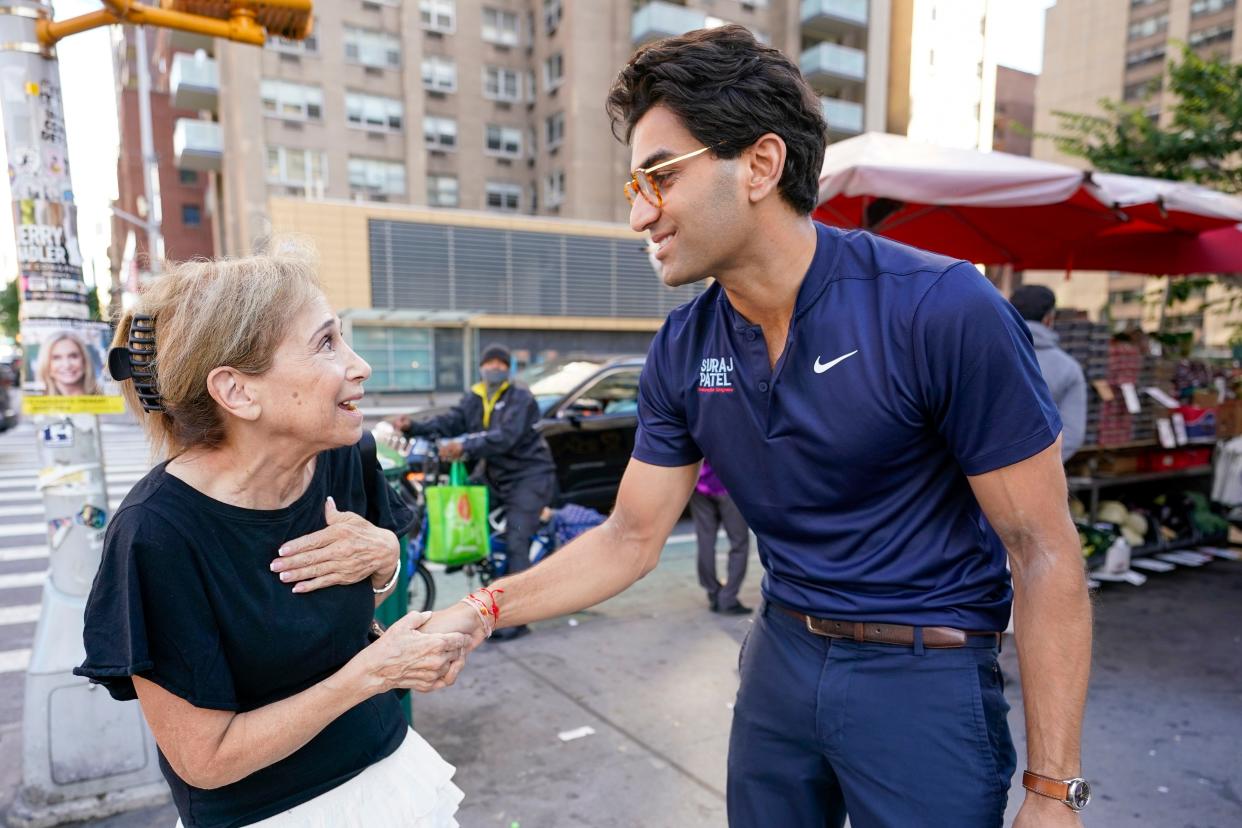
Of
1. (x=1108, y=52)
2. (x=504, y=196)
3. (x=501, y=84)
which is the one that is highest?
(x=1108, y=52)

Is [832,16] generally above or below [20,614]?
above

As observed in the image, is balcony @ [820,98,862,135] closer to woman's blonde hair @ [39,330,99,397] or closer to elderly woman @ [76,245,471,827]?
A: woman's blonde hair @ [39,330,99,397]

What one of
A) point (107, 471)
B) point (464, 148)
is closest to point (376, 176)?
point (464, 148)

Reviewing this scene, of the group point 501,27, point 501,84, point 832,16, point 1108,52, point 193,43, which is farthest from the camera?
point 1108,52

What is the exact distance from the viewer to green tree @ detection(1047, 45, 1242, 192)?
9.60 m

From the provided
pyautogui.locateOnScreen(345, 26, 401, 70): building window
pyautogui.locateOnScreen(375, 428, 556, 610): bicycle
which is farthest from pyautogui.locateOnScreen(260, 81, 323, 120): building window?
pyautogui.locateOnScreen(375, 428, 556, 610): bicycle

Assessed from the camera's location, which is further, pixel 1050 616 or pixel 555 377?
pixel 555 377

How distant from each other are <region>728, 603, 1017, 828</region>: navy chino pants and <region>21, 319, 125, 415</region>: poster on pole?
119 inches

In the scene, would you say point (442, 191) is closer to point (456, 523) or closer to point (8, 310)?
point (456, 523)

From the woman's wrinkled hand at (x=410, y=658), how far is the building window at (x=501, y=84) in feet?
119

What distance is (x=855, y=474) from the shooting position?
1.57 meters

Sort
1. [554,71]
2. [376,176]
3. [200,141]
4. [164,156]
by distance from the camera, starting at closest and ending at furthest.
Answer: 1. [376,176]
2. [200,141]
3. [554,71]
4. [164,156]

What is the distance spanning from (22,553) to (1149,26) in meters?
69.3

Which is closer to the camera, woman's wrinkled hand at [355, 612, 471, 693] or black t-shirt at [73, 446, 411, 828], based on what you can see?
black t-shirt at [73, 446, 411, 828]
